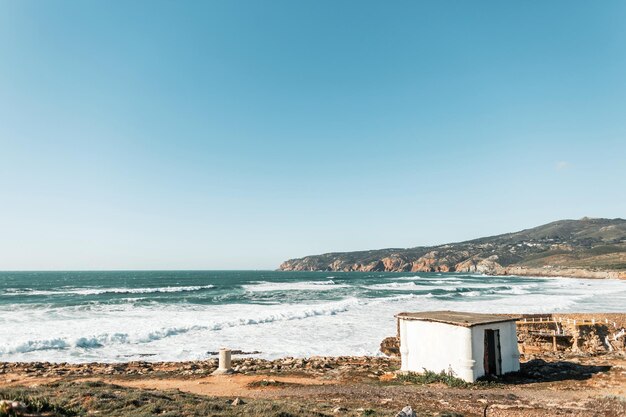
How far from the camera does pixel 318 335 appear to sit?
94.0 ft

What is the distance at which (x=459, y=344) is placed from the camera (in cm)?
1459

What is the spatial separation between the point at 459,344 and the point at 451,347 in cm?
36

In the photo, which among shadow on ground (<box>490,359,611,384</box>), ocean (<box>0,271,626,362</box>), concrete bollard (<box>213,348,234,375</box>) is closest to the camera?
shadow on ground (<box>490,359,611,384</box>)

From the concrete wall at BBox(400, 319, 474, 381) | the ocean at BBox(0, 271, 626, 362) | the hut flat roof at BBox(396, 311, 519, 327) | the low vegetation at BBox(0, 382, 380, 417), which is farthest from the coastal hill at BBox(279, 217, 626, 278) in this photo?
the low vegetation at BBox(0, 382, 380, 417)

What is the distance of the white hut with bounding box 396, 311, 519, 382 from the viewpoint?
14414 mm

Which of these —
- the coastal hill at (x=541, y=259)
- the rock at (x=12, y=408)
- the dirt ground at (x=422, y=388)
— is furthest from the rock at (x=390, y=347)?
the coastal hill at (x=541, y=259)

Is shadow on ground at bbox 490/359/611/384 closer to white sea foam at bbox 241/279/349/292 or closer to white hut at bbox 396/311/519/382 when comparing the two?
white hut at bbox 396/311/519/382

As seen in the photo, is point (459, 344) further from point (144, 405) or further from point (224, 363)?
point (144, 405)

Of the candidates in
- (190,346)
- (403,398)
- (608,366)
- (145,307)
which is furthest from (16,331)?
(608,366)

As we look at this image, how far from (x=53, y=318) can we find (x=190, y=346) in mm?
18751

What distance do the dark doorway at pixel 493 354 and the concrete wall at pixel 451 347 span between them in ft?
0.69

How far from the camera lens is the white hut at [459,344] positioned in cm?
1441

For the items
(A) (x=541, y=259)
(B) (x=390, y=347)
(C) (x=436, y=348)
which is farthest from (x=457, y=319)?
(A) (x=541, y=259)

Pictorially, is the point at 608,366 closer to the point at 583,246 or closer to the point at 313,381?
the point at 313,381
